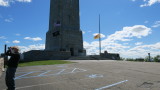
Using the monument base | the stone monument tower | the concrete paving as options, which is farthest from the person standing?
the stone monument tower

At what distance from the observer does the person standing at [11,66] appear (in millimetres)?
5324

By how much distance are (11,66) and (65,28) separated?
40.8 metres

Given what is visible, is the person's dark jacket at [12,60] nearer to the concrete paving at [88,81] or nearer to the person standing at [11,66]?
the person standing at [11,66]

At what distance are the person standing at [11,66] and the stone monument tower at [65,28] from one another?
125 ft

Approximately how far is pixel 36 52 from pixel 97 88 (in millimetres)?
31393

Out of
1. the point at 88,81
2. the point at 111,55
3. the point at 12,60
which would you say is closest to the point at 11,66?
the point at 12,60

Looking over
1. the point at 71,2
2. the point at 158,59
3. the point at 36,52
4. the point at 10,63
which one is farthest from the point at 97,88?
the point at 71,2

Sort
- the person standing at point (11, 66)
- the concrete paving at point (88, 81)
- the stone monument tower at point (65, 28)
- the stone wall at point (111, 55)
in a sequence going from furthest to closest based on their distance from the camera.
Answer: the stone wall at point (111, 55) < the stone monument tower at point (65, 28) < the concrete paving at point (88, 81) < the person standing at point (11, 66)

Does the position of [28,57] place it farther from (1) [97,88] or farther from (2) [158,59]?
(1) [97,88]

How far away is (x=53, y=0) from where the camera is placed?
4841cm

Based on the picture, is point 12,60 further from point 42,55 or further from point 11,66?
point 42,55

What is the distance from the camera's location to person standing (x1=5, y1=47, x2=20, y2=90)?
17.5ft

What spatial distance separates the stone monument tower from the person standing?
38238mm

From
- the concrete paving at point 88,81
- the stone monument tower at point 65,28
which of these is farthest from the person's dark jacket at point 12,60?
the stone monument tower at point 65,28
